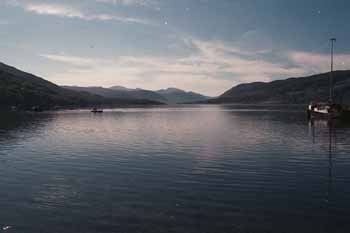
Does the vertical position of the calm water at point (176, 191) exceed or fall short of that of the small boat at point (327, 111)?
it falls short

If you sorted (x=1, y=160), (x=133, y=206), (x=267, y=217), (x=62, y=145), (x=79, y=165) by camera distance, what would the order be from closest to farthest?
(x=267, y=217) < (x=133, y=206) < (x=79, y=165) < (x=1, y=160) < (x=62, y=145)

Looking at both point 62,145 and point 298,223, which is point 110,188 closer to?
point 298,223

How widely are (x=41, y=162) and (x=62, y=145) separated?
14.9 m

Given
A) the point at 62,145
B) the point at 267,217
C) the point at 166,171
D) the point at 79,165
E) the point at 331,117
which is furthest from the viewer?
the point at 331,117

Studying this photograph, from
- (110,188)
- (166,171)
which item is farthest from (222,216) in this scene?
(166,171)

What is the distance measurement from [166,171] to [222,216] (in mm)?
13470

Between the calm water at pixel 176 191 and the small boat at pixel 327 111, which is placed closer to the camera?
the calm water at pixel 176 191

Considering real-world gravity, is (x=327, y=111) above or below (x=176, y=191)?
above

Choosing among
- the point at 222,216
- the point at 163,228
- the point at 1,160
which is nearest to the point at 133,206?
the point at 163,228

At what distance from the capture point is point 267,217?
19.0m

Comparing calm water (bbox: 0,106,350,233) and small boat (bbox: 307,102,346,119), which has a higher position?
small boat (bbox: 307,102,346,119)

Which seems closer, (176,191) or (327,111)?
(176,191)

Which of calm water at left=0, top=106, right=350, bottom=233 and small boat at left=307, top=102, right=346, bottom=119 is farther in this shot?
small boat at left=307, top=102, right=346, bottom=119

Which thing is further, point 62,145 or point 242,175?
point 62,145
